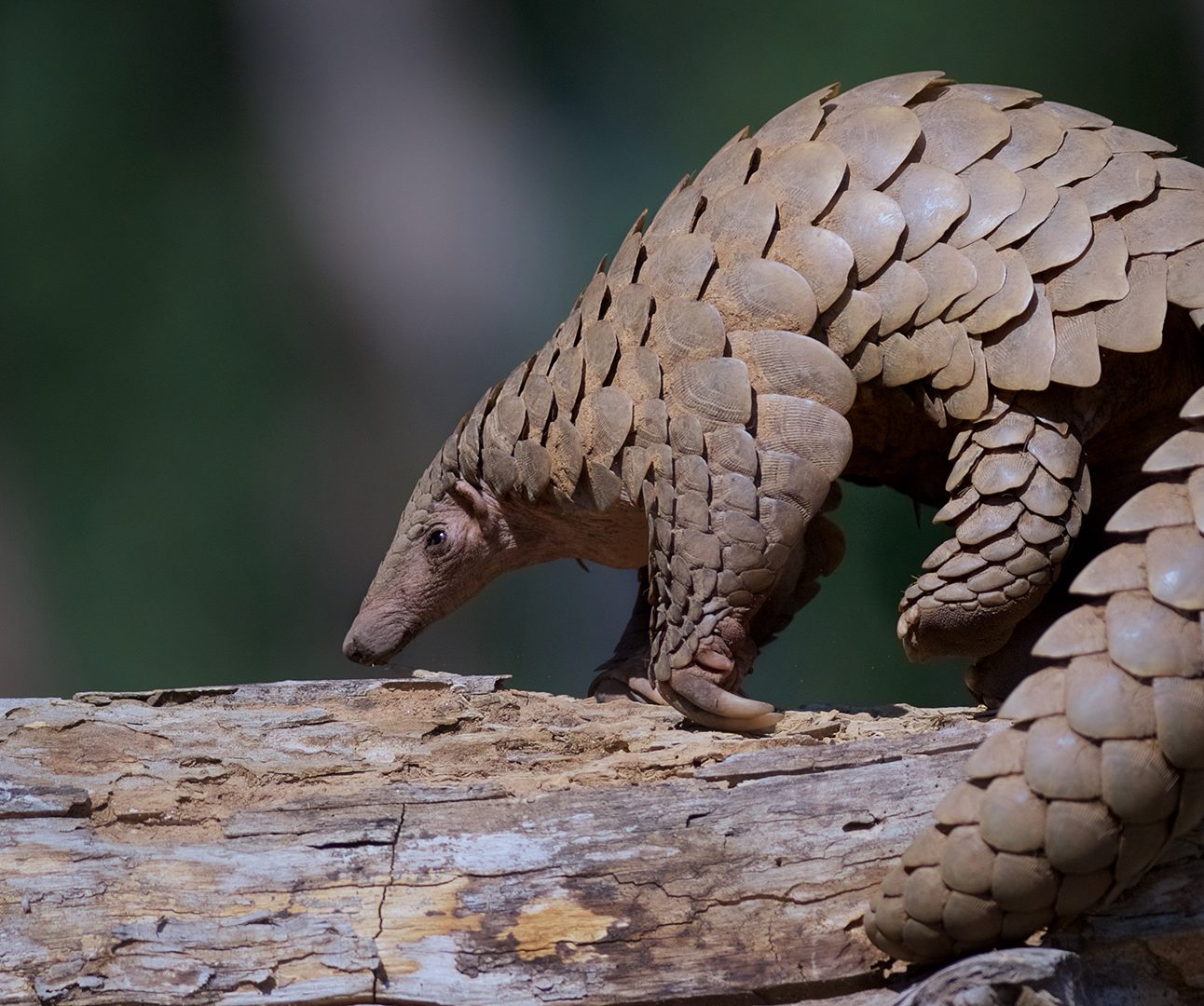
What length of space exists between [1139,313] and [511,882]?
4.54ft

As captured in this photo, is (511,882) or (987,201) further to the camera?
(987,201)

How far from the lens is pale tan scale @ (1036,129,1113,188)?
2068mm

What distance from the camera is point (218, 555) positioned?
12.8 ft

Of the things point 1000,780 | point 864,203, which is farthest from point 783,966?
point 864,203

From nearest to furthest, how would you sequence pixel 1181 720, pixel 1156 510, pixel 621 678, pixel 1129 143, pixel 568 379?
pixel 1181 720 < pixel 1156 510 < pixel 1129 143 < pixel 568 379 < pixel 621 678

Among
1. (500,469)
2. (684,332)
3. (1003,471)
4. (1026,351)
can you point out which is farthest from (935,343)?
(500,469)

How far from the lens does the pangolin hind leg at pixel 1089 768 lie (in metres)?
1.44

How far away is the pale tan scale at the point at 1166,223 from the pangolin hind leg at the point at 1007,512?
301mm

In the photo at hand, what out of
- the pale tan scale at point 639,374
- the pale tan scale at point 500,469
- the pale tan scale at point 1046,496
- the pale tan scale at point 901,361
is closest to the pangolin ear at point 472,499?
the pale tan scale at point 500,469

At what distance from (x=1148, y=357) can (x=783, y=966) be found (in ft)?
4.10

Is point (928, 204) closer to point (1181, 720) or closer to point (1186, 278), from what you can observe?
point (1186, 278)

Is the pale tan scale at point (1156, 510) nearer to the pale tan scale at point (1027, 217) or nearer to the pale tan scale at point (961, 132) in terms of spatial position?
the pale tan scale at point (1027, 217)

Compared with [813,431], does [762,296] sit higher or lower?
higher

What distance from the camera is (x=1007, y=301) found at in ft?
6.55
